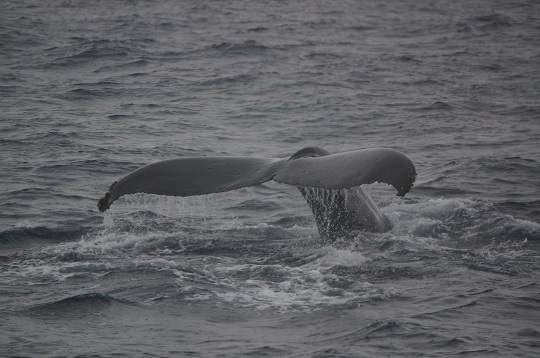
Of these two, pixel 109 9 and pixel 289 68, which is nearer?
pixel 289 68

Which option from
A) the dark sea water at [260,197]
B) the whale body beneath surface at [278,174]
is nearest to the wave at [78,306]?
the dark sea water at [260,197]

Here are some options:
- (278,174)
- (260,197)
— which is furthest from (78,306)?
(260,197)

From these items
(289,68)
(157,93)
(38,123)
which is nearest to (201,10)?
(289,68)

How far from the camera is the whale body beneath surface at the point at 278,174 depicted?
648 centimetres

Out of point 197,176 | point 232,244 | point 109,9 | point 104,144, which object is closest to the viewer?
point 197,176

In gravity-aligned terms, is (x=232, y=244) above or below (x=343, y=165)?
below

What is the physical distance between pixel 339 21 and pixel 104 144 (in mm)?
15476

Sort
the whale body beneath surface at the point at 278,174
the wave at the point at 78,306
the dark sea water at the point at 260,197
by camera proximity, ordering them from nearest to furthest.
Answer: the whale body beneath surface at the point at 278,174 → the dark sea water at the point at 260,197 → the wave at the point at 78,306

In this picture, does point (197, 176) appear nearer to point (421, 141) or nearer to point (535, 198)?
point (535, 198)

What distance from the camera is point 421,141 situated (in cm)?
1487

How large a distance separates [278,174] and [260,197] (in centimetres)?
468

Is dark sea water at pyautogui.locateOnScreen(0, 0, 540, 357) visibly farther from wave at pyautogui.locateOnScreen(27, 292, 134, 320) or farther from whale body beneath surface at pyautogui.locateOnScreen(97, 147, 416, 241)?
whale body beneath surface at pyautogui.locateOnScreen(97, 147, 416, 241)

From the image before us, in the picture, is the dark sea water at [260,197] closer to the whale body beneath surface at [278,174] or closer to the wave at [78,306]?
the wave at [78,306]

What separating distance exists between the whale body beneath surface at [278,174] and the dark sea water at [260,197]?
957 mm
